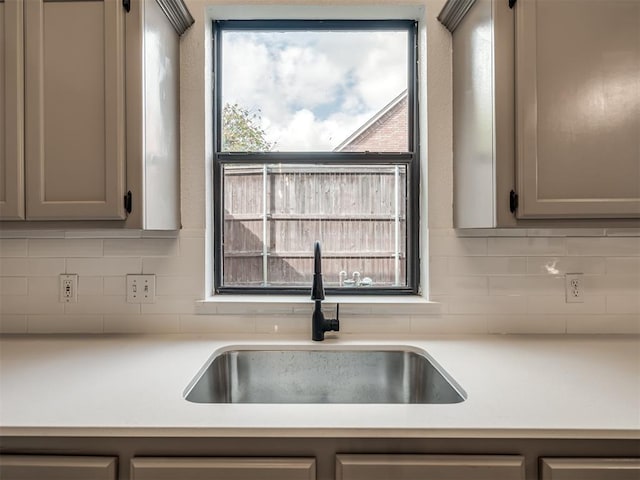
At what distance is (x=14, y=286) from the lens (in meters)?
1.63

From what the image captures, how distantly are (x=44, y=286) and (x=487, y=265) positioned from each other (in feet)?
6.03

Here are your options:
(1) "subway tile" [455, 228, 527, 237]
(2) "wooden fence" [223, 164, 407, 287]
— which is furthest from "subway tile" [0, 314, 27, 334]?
(1) "subway tile" [455, 228, 527, 237]

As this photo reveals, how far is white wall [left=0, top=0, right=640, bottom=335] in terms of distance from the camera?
1.61 metres

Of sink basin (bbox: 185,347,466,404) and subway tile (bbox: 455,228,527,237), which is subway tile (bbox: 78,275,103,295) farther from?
subway tile (bbox: 455,228,527,237)

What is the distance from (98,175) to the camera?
1270 millimetres

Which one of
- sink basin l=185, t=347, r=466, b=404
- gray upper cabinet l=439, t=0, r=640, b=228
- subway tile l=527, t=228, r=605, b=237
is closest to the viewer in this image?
gray upper cabinet l=439, t=0, r=640, b=228

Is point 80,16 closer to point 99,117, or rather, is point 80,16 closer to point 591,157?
point 99,117

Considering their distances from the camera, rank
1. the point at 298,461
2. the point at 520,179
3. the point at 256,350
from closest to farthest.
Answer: the point at 298,461 < the point at 520,179 < the point at 256,350

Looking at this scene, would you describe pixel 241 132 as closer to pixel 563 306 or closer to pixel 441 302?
pixel 441 302

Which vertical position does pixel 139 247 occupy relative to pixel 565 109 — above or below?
below

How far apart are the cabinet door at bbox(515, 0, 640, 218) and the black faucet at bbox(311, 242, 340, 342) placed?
710 millimetres

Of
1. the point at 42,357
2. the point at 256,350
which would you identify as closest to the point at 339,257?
the point at 256,350

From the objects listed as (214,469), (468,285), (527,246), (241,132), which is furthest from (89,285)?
(527,246)

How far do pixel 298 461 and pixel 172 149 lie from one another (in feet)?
3.99
